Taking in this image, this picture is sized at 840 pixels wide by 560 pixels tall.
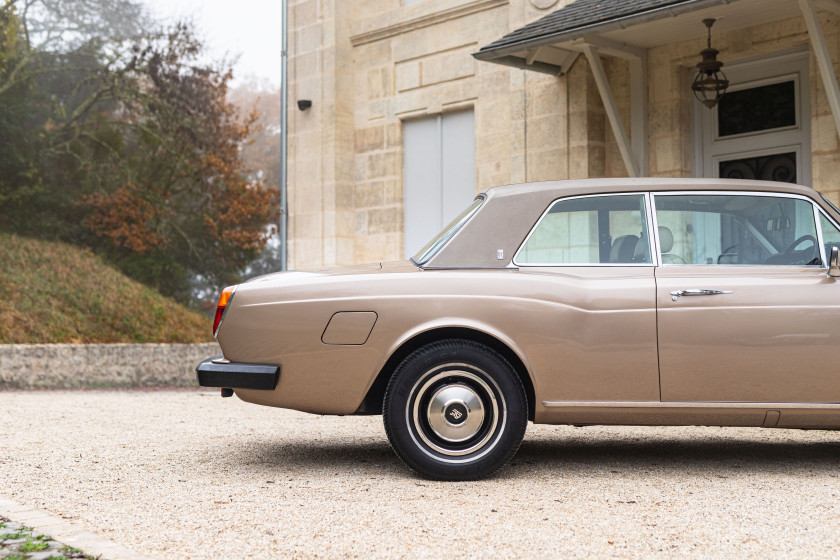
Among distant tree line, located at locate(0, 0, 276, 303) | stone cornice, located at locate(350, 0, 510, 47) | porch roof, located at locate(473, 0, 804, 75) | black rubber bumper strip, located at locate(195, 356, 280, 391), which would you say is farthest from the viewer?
distant tree line, located at locate(0, 0, 276, 303)

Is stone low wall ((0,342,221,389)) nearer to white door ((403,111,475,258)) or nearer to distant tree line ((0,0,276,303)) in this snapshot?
white door ((403,111,475,258))

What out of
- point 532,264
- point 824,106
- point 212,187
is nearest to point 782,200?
point 532,264

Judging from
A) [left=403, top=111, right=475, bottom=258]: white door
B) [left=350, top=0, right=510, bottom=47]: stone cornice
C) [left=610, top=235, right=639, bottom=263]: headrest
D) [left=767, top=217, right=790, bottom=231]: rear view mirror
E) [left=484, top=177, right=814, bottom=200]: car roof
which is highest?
[left=350, top=0, right=510, bottom=47]: stone cornice

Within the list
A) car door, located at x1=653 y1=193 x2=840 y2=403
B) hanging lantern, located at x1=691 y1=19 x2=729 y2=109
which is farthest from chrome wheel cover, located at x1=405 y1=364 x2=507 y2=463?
hanging lantern, located at x1=691 y1=19 x2=729 y2=109

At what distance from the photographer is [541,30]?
11.1 meters

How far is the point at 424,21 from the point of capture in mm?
15062

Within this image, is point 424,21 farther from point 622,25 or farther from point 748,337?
point 748,337

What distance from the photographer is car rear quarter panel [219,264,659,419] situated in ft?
17.2

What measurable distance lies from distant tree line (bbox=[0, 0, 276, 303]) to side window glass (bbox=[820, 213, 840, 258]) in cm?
1688

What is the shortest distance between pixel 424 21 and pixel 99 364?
6.92 m

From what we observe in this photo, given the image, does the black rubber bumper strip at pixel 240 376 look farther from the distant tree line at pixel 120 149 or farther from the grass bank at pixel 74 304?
the distant tree line at pixel 120 149

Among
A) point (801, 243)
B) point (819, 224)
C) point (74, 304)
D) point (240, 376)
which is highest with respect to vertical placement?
point (819, 224)

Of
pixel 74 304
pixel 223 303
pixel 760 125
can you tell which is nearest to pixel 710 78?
pixel 760 125

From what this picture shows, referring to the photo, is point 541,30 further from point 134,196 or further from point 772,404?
point 134,196
